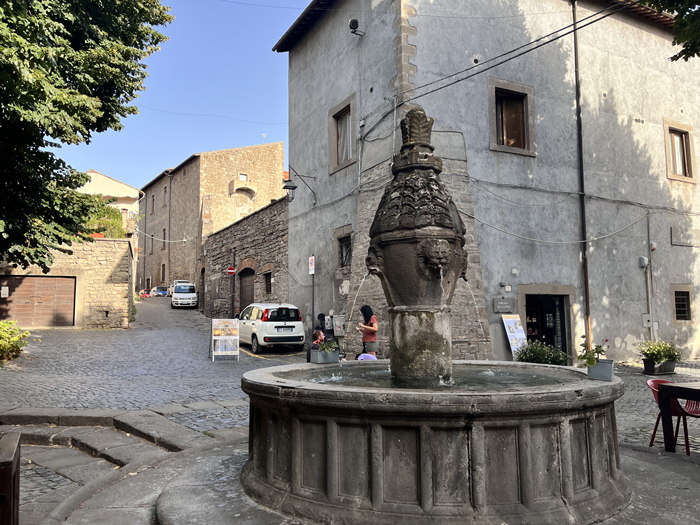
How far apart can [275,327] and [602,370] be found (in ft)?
39.7

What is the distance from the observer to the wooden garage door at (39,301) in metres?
19.6

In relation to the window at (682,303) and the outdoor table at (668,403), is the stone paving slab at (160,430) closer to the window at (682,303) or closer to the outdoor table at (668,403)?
the outdoor table at (668,403)

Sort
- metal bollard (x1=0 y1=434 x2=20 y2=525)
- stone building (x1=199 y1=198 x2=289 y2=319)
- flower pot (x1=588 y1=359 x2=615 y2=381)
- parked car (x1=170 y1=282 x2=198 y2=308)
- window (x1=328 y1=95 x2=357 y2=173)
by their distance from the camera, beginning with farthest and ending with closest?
1. parked car (x1=170 y1=282 x2=198 y2=308)
2. stone building (x1=199 y1=198 x2=289 y2=319)
3. window (x1=328 y1=95 x2=357 y2=173)
4. flower pot (x1=588 y1=359 x2=615 y2=381)
5. metal bollard (x1=0 y1=434 x2=20 y2=525)

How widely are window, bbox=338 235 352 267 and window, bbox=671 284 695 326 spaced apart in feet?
31.4

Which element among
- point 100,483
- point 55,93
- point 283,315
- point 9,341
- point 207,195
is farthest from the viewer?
point 207,195

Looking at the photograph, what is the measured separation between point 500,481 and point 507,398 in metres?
0.52

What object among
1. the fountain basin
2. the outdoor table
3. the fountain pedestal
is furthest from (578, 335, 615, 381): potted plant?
the outdoor table

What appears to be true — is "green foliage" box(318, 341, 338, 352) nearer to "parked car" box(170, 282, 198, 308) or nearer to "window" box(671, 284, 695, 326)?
"window" box(671, 284, 695, 326)

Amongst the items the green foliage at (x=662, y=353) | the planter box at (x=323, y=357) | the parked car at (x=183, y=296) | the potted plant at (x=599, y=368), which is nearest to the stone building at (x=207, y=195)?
the parked car at (x=183, y=296)

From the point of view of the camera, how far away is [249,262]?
73.0 ft

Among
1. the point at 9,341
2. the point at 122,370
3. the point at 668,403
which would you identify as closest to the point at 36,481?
the point at 668,403

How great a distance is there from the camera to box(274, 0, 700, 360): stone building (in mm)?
12742

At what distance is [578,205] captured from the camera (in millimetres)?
14305

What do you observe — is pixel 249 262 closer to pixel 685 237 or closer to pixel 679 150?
pixel 685 237
